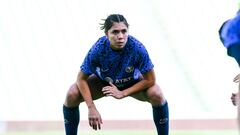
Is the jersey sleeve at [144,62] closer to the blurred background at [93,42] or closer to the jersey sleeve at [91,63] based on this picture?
the jersey sleeve at [91,63]

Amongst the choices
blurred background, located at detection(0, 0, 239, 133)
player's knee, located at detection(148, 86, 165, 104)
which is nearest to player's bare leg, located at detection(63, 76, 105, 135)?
player's knee, located at detection(148, 86, 165, 104)

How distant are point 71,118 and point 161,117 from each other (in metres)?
0.43

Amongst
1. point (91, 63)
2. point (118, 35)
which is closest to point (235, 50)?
point (118, 35)

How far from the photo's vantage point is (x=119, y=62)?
268cm

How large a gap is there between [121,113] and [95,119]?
1.79 metres

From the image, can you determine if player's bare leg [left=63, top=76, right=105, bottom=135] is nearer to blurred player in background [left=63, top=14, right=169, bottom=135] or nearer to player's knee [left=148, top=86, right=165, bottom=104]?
blurred player in background [left=63, top=14, right=169, bottom=135]

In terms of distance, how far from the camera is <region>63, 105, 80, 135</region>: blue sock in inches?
108

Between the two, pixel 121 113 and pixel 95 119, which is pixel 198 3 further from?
pixel 95 119

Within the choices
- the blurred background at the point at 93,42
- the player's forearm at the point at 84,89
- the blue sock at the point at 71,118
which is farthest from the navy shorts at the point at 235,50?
the blurred background at the point at 93,42

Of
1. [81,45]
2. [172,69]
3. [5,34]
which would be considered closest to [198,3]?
[172,69]

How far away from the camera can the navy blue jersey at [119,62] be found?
265cm

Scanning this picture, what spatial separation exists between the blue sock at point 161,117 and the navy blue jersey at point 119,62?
18 centimetres

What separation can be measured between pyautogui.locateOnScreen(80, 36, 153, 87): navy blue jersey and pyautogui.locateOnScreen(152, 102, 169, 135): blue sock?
0.59 feet

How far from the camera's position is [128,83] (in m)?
2.72
